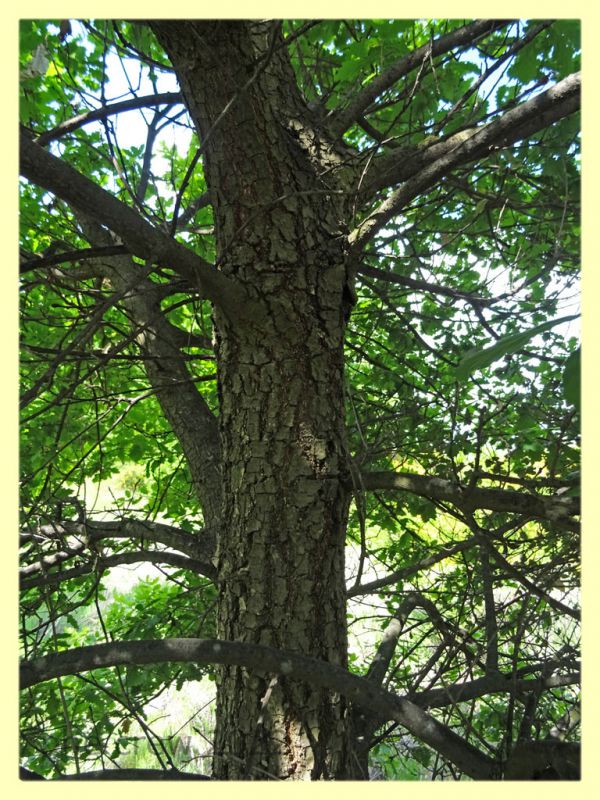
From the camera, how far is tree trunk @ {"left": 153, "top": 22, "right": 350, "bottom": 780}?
1795 millimetres

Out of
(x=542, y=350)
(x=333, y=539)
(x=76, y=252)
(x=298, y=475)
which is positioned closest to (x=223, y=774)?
(x=333, y=539)

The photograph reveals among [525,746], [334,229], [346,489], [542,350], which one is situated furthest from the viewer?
[542,350]

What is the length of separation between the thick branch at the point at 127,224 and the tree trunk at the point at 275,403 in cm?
11

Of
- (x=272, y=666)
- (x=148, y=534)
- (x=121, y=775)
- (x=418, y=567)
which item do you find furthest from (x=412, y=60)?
(x=121, y=775)

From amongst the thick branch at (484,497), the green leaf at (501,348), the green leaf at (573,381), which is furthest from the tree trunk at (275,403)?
the green leaf at (573,381)

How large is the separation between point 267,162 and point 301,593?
133 cm

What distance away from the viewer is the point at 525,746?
139 cm

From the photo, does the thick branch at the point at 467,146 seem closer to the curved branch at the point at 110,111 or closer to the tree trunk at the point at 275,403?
the tree trunk at the point at 275,403

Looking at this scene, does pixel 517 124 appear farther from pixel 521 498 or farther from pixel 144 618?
pixel 144 618

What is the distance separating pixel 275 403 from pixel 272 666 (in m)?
0.73

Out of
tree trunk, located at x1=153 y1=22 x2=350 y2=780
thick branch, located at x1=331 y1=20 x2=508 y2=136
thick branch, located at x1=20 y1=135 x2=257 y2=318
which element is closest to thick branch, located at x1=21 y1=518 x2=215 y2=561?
tree trunk, located at x1=153 y1=22 x2=350 y2=780

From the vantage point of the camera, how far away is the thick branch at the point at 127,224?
145cm

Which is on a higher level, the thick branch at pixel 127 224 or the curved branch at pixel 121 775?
the thick branch at pixel 127 224

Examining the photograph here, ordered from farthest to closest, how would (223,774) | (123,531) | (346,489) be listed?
(123,531)
(346,489)
(223,774)
